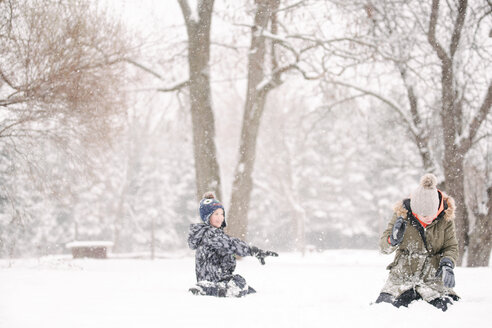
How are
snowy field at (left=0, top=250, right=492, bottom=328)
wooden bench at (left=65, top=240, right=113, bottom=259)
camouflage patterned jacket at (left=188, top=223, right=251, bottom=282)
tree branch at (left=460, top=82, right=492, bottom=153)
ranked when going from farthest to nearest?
wooden bench at (left=65, top=240, right=113, bottom=259)
tree branch at (left=460, top=82, right=492, bottom=153)
camouflage patterned jacket at (left=188, top=223, right=251, bottom=282)
snowy field at (left=0, top=250, right=492, bottom=328)

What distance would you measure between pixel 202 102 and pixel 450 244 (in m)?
7.60

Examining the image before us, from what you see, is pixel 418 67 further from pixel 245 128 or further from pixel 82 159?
pixel 82 159

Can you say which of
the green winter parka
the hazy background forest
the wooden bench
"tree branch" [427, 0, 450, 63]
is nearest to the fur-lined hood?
the green winter parka

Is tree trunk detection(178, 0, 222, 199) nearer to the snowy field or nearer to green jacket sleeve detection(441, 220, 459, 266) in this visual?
the snowy field

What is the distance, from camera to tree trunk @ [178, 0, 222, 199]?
1118 centimetres

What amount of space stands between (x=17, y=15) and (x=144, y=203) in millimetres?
33407

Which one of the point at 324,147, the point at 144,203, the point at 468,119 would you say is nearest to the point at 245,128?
the point at 468,119

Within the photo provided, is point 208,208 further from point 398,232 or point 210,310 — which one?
point 398,232

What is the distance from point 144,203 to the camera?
41031 mm

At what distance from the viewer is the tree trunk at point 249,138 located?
11.4 meters

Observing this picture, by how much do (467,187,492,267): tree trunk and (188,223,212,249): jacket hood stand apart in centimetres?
807

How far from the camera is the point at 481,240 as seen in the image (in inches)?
431

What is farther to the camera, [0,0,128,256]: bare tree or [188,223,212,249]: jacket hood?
[0,0,128,256]: bare tree

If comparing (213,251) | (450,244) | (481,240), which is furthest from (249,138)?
(450,244)
